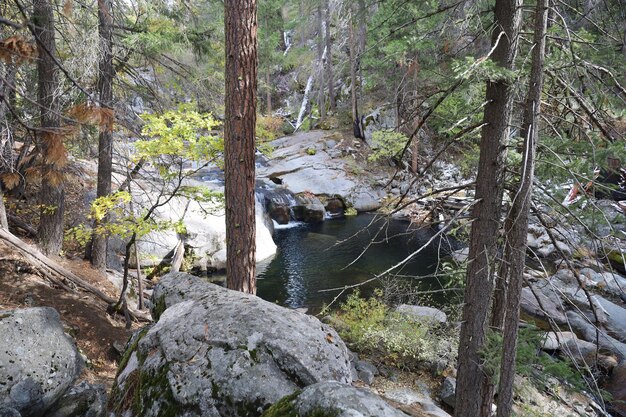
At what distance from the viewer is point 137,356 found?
2.91m

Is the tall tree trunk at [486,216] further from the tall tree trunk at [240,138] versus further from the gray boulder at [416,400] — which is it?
the tall tree trunk at [240,138]

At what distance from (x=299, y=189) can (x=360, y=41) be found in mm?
9406

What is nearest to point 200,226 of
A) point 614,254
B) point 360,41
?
point 614,254

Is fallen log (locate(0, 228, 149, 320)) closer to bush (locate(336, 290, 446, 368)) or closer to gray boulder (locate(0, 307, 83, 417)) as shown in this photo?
gray boulder (locate(0, 307, 83, 417))

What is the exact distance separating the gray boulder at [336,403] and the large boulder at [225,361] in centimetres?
54

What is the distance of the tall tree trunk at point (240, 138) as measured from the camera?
4.42 m

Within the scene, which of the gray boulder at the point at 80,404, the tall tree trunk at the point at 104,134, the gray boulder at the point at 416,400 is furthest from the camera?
the tall tree trunk at the point at 104,134

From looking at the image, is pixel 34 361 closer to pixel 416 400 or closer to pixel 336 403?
pixel 336 403

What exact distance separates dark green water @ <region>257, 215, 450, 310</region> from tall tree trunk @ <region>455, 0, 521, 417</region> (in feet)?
14.9

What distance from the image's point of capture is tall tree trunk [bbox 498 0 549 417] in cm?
321

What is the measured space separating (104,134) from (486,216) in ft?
24.3

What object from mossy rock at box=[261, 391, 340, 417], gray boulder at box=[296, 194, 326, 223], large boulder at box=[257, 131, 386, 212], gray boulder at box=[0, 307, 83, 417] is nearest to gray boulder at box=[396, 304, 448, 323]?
gray boulder at box=[0, 307, 83, 417]

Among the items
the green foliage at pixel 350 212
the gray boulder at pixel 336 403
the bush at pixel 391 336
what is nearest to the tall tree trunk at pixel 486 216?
the gray boulder at pixel 336 403

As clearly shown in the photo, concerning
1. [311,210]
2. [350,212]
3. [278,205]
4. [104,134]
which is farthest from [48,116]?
[350,212]
